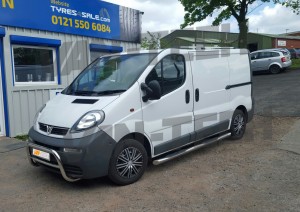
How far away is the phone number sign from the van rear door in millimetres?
4590

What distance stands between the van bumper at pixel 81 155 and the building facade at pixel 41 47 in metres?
3.92

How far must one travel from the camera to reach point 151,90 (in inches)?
190

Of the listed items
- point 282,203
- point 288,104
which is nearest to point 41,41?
point 282,203

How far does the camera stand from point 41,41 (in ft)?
27.4

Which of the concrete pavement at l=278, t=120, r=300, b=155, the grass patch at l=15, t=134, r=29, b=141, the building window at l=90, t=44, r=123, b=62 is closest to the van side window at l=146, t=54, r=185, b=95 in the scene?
the concrete pavement at l=278, t=120, r=300, b=155

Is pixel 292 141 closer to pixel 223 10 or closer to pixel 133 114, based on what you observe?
pixel 133 114

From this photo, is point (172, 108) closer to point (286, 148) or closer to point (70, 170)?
point (70, 170)

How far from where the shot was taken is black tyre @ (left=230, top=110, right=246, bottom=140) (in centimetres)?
699

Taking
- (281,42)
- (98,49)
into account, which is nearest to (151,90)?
(98,49)

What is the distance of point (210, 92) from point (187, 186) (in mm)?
2208

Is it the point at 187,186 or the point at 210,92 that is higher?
the point at 210,92

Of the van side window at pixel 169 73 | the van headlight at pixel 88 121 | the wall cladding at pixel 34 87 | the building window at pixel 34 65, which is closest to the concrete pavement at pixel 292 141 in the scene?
the van side window at pixel 169 73

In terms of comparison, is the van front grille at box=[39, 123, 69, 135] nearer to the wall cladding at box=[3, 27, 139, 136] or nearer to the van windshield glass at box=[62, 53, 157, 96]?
the van windshield glass at box=[62, 53, 157, 96]

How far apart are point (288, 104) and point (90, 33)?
6.77 meters
